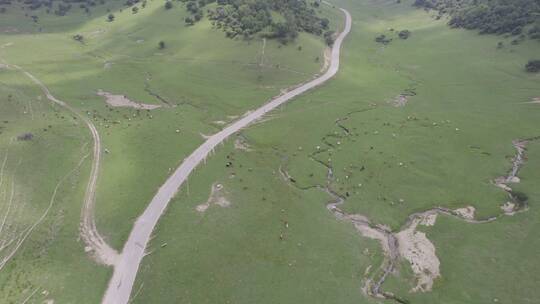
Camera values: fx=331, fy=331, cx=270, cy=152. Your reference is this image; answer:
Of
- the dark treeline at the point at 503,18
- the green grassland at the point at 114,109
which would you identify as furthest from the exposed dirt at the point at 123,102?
the dark treeline at the point at 503,18

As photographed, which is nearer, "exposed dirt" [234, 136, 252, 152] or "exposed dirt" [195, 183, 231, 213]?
"exposed dirt" [195, 183, 231, 213]

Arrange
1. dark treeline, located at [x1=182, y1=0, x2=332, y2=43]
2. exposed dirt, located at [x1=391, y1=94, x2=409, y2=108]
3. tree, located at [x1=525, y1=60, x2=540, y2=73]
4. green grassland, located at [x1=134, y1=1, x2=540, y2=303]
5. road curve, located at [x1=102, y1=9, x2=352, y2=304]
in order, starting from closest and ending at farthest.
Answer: road curve, located at [x1=102, y1=9, x2=352, y2=304] < green grassland, located at [x1=134, y1=1, x2=540, y2=303] < exposed dirt, located at [x1=391, y1=94, x2=409, y2=108] < tree, located at [x1=525, y1=60, x2=540, y2=73] < dark treeline, located at [x1=182, y1=0, x2=332, y2=43]

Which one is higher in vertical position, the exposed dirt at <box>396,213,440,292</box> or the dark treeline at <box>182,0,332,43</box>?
the dark treeline at <box>182,0,332,43</box>

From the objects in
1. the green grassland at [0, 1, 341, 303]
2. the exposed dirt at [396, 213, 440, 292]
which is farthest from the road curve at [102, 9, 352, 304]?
the exposed dirt at [396, 213, 440, 292]

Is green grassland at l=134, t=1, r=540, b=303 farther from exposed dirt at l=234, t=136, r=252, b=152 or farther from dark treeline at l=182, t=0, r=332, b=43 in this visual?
dark treeline at l=182, t=0, r=332, b=43

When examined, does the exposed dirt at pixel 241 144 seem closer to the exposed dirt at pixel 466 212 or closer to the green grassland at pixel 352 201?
the green grassland at pixel 352 201

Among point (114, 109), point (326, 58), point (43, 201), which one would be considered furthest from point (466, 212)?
point (326, 58)

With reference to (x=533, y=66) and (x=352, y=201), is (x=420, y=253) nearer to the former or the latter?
(x=352, y=201)
